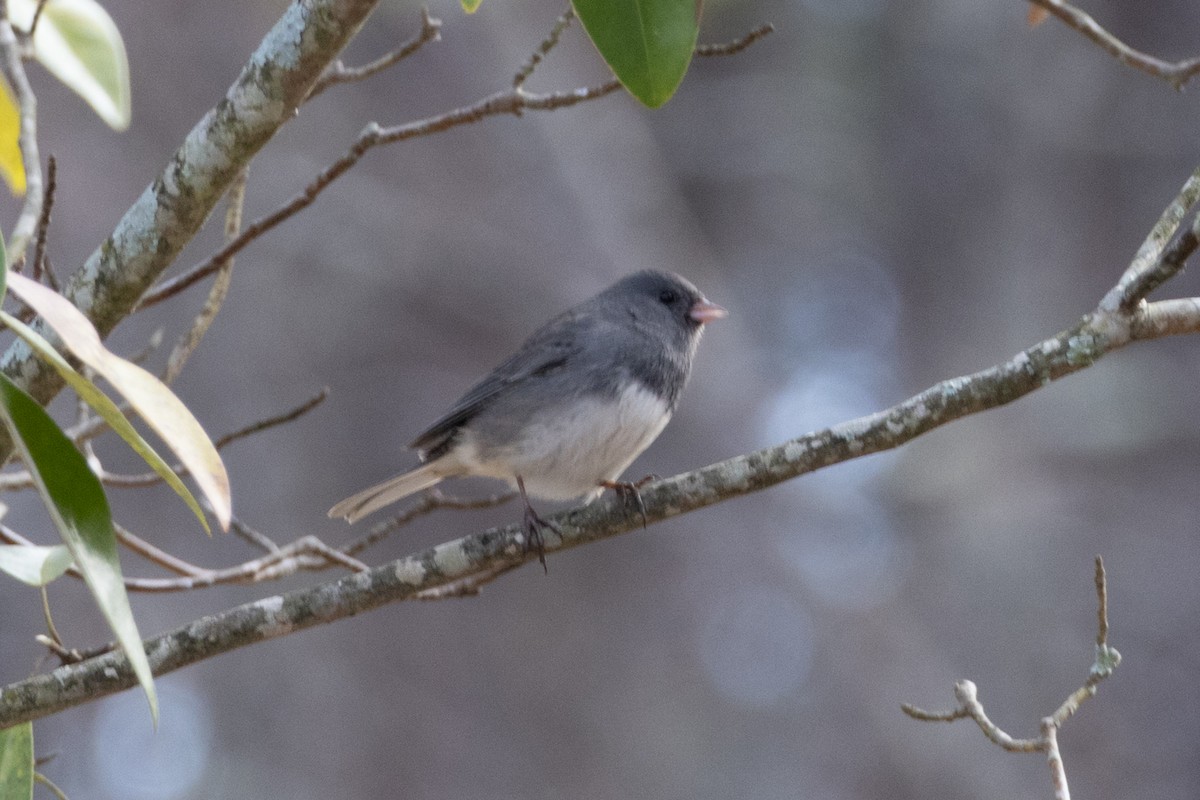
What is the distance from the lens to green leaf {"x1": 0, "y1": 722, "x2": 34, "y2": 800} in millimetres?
1767

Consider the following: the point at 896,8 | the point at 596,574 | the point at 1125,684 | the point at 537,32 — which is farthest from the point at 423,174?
the point at 1125,684

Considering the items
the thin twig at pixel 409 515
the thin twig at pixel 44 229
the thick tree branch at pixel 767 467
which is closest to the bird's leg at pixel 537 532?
the thick tree branch at pixel 767 467

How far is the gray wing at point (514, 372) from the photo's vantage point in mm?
3072

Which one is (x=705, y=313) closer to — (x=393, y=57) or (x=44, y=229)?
(x=393, y=57)

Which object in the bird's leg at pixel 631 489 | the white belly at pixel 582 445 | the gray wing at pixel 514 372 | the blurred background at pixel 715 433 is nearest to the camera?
the bird's leg at pixel 631 489

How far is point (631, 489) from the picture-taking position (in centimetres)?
240

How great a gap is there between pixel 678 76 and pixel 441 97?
5.42 meters

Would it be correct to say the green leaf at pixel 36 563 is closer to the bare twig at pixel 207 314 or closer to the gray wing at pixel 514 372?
Answer: the bare twig at pixel 207 314

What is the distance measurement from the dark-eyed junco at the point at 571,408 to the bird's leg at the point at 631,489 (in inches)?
2.3

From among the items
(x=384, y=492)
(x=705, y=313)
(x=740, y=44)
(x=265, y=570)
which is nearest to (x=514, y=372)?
(x=384, y=492)

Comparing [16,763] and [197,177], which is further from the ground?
[197,177]

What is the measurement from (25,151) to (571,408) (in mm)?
1560

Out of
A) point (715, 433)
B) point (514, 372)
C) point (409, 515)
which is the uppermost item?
point (715, 433)

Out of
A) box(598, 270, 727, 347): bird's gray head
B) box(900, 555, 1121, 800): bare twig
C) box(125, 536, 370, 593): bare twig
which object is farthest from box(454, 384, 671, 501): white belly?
box(900, 555, 1121, 800): bare twig
